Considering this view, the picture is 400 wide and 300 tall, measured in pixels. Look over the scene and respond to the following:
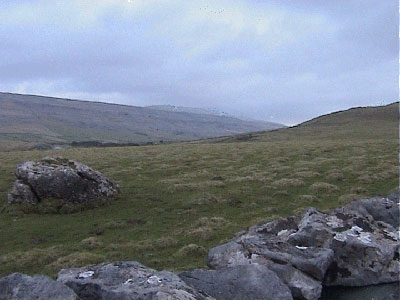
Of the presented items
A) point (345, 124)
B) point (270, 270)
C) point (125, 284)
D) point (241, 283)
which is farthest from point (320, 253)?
point (345, 124)

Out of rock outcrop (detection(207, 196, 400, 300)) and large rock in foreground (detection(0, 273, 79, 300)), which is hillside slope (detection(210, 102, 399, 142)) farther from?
large rock in foreground (detection(0, 273, 79, 300))

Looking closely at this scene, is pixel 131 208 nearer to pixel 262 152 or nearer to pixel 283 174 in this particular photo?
pixel 283 174

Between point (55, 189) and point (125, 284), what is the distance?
16316 mm

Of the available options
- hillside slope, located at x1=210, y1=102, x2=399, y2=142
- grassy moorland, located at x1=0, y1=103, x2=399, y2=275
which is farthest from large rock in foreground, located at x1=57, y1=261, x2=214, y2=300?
hillside slope, located at x1=210, y1=102, x2=399, y2=142

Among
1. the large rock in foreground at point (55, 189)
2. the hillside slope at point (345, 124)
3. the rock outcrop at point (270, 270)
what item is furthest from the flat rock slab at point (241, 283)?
the hillside slope at point (345, 124)

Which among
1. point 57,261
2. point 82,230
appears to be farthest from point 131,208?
point 57,261

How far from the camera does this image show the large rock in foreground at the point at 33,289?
1047 centimetres

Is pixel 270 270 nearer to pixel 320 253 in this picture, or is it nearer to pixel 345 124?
pixel 320 253

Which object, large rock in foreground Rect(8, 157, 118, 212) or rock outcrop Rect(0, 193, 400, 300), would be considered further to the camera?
large rock in foreground Rect(8, 157, 118, 212)

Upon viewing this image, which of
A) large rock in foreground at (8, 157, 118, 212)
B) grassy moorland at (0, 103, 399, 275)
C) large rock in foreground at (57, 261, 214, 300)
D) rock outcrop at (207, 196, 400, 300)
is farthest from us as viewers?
large rock in foreground at (8, 157, 118, 212)

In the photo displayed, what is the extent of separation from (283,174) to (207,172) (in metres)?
6.03

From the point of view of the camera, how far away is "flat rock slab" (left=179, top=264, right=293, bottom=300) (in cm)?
1209

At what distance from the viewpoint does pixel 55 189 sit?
2609cm

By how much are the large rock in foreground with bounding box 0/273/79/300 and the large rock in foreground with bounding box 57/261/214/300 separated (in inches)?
28.4
